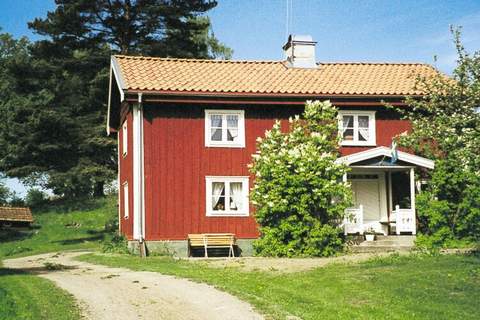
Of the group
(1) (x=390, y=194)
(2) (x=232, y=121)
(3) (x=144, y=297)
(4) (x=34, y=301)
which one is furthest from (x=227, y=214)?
(4) (x=34, y=301)

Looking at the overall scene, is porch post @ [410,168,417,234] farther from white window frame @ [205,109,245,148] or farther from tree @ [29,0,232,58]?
tree @ [29,0,232,58]

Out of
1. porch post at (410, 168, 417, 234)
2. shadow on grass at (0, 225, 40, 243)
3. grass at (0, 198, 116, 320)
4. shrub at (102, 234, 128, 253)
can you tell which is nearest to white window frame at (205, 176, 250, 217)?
shrub at (102, 234, 128, 253)

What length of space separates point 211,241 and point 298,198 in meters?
3.59

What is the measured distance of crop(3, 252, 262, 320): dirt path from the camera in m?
11.4

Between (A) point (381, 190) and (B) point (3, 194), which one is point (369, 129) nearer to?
(A) point (381, 190)

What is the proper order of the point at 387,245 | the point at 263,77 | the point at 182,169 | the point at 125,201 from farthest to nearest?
1. the point at 125,201
2. the point at 263,77
3. the point at 182,169
4. the point at 387,245

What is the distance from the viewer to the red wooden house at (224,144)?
24062 millimetres

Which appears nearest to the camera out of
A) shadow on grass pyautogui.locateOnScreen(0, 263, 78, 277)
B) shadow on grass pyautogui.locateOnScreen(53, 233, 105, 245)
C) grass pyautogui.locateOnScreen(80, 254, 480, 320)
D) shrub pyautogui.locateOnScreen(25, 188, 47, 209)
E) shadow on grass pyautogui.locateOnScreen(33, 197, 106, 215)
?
grass pyautogui.locateOnScreen(80, 254, 480, 320)

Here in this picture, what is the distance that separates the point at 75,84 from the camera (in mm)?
43750

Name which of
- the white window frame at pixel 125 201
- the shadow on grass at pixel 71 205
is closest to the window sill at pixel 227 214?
the white window frame at pixel 125 201

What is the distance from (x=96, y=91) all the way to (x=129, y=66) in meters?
16.7

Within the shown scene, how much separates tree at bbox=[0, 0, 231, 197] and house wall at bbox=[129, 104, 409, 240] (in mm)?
18247

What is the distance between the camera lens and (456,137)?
1644 cm

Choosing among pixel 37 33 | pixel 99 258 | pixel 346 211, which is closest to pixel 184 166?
pixel 99 258
